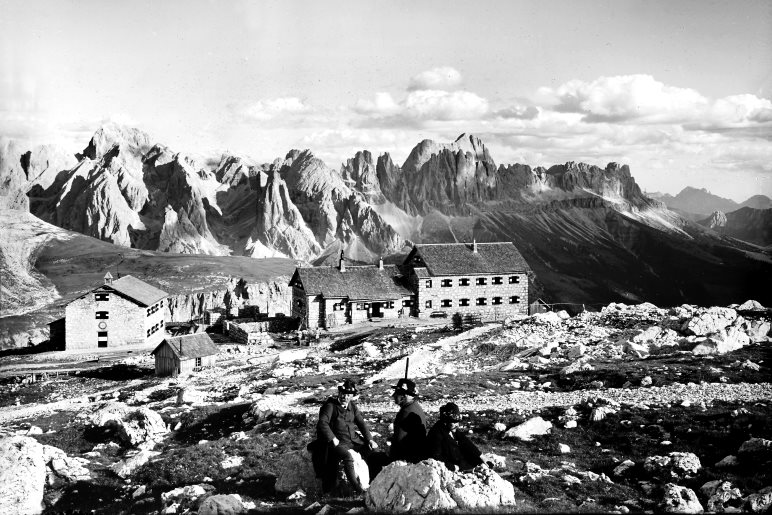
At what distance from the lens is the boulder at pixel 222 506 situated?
1462 centimetres

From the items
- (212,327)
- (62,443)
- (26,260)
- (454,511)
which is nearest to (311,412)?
(62,443)

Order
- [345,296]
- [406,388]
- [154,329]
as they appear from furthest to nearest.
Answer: [154,329] < [345,296] < [406,388]

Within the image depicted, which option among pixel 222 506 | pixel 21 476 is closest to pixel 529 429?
pixel 222 506

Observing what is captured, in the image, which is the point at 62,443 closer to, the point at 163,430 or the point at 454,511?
the point at 163,430

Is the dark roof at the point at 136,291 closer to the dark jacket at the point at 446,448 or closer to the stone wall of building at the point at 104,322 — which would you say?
the stone wall of building at the point at 104,322

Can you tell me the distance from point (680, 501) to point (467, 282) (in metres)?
62.4

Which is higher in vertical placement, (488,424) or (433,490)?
(433,490)

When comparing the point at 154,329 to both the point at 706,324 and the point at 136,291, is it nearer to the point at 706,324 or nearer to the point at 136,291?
the point at 136,291

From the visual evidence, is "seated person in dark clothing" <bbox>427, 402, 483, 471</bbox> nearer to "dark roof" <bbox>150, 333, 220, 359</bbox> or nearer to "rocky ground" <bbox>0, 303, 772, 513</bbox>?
"rocky ground" <bbox>0, 303, 772, 513</bbox>

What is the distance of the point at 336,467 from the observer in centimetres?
1568

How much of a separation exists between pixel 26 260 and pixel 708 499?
521ft

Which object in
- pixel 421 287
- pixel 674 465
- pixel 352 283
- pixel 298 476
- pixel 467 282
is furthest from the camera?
pixel 467 282

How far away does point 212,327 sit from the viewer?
79.4 meters

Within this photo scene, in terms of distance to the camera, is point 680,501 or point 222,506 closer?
point 222,506
